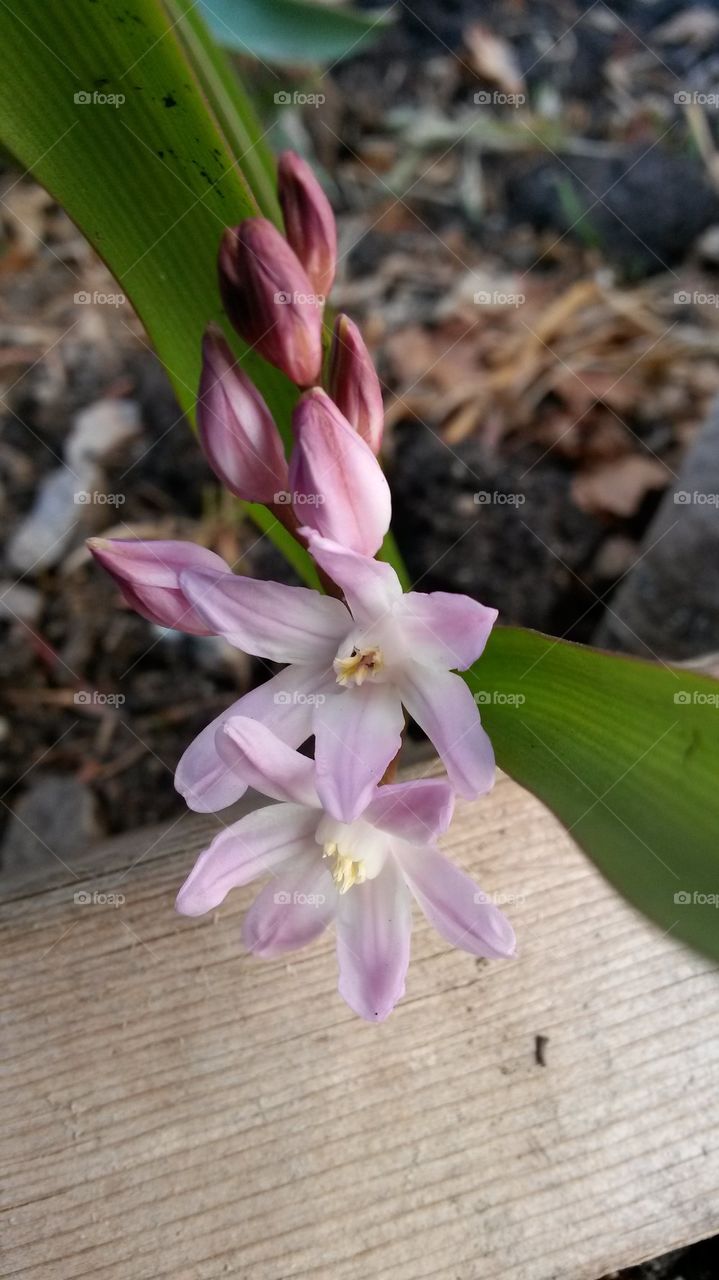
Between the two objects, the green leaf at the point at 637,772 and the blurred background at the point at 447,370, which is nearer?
the green leaf at the point at 637,772

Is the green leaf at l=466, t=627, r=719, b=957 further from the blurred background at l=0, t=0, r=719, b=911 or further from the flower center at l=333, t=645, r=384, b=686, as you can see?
the blurred background at l=0, t=0, r=719, b=911

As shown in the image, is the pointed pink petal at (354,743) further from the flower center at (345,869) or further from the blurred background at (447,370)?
the blurred background at (447,370)

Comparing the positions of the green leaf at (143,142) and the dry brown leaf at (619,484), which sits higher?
the green leaf at (143,142)

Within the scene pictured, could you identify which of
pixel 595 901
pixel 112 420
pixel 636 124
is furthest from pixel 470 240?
pixel 595 901

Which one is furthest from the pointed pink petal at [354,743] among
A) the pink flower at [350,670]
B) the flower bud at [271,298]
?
the flower bud at [271,298]

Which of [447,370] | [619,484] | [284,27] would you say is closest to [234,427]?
[284,27]

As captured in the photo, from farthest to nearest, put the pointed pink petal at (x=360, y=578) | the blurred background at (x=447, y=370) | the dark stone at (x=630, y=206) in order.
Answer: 1. the dark stone at (x=630, y=206)
2. the blurred background at (x=447, y=370)
3. the pointed pink petal at (x=360, y=578)

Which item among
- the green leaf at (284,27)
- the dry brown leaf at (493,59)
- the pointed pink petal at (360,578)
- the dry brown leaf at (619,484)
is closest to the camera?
the pointed pink petal at (360,578)
